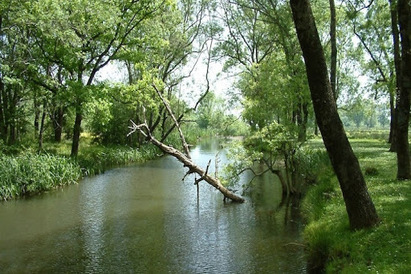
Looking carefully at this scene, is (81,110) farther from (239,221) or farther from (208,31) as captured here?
(208,31)

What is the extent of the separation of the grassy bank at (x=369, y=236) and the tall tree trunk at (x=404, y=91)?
0.56 m

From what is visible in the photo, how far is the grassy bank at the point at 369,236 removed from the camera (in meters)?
5.62

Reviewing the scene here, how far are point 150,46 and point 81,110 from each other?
24.2 feet

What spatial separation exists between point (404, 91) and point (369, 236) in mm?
4908

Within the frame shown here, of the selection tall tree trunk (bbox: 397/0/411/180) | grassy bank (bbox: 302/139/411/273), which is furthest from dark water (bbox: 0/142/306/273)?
tall tree trunk (bbox: 397/0/411/180)

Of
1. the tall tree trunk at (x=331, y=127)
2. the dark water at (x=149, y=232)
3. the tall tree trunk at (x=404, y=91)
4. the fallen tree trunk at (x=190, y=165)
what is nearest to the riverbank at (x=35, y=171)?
the dark water at (x=149, y=232)

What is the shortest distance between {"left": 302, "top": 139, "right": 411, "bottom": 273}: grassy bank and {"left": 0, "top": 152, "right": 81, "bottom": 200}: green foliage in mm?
11925

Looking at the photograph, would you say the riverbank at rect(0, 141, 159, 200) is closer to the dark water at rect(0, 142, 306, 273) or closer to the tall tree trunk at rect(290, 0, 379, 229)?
the dark water at rect(0, 142, 306, 273)

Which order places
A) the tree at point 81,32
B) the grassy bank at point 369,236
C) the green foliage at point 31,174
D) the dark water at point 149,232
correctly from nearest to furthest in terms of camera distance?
1. the grassy bank at point 369,236
2. the dark water at point 149,232
3. the green foliage at point 31,174
4. the tree at point 81,32

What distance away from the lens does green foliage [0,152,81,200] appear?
14828 mm

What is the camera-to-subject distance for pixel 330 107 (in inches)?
249

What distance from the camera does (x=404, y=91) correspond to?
31.0 ft

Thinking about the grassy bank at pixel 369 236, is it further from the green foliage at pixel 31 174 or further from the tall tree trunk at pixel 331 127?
the green foliage at pixel 31 174

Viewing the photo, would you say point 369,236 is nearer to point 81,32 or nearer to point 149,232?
point 149,232
